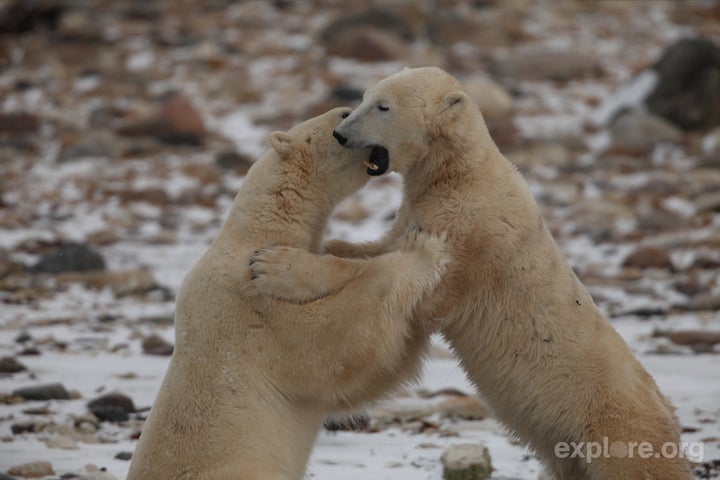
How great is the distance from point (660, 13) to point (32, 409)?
17.3m

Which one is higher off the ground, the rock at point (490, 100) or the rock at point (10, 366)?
the rock at point (490, 100)

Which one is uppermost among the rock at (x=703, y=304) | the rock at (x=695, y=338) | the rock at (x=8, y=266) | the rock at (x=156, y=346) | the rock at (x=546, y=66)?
the rock at (x=546, y=66)

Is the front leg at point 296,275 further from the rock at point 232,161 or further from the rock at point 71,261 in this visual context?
the rock at point 232,161

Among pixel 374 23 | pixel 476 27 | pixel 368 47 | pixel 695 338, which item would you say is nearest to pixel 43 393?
pixel 695 338

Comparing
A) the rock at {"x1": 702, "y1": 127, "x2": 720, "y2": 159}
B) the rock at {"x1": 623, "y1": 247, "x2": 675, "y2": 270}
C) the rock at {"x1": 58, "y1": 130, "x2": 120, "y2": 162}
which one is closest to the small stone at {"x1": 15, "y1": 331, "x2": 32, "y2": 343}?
the rock at {"x1": 623, "y1": 247, "x2": 675, "y2": 270}

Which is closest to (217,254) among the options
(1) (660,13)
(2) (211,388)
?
(2) (211,388)

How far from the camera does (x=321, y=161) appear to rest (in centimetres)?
447

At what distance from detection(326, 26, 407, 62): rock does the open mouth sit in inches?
518

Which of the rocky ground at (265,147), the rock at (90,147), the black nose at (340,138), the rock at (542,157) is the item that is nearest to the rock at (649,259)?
the rocky ground at (265,147)

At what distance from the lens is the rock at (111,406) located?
18.5 ft

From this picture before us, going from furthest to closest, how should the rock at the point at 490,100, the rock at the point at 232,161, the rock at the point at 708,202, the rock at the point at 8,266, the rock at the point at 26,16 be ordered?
1. the rock at the point at 26,16
2. the rock at the point at 490,100
3. the rock at the point at 232,161
4. the rock at the point at 708,202
5. the rock at the point at 8,266

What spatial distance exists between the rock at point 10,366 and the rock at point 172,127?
7974mm

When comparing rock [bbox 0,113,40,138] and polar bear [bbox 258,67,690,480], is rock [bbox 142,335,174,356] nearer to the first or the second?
polar bear [bbox 258,67,690,480]

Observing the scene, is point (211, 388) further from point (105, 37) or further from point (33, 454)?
point (105, 37)
